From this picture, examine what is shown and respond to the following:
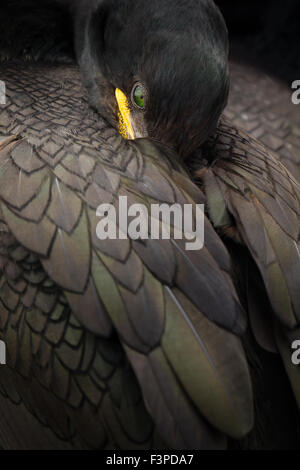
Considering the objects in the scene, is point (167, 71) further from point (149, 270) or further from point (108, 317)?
point (108, 317)

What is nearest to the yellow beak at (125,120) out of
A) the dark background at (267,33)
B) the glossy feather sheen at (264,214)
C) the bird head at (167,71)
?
the bird head at (167,71)

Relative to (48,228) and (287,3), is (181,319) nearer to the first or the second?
(48,228)

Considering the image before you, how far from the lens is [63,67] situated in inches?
72.2

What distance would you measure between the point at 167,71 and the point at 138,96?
180 millimetres

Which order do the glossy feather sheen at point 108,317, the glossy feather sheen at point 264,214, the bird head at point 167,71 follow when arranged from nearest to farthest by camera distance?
1. the glossy feather sheen at point 108,317
2. the glossy feather sheen at point 264,214
3. the bird head at point 167,71

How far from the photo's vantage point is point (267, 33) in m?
3.20

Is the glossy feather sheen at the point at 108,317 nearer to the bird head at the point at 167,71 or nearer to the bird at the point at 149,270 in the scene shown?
the bird at the point at 149,270

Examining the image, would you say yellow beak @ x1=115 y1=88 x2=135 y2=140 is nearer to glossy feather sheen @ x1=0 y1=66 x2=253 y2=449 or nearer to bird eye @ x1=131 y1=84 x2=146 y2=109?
bird eye @ x1=131 y1=84 x2=146 y2=109

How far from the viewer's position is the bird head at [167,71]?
133 cm

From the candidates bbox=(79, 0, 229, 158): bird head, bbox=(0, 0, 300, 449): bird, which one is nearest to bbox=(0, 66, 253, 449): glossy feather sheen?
bbox=(0, 0, 300, 449): bird

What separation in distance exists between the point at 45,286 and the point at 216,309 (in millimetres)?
348

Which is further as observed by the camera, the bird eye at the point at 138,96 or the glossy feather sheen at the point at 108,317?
the bird eye at the point at 138,96

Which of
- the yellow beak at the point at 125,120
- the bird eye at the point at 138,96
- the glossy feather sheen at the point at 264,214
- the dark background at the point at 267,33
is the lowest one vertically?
the dark background at the point at 267,33

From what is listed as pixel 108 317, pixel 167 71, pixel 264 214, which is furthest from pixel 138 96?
pixel 108 317
